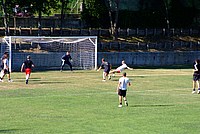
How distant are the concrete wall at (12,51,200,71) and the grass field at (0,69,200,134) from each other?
14724 millimetres

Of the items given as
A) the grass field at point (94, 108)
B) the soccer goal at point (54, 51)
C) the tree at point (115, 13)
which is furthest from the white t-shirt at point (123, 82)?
the tree at point (115, 13)

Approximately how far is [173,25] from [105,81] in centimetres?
3980

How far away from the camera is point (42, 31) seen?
230 feet

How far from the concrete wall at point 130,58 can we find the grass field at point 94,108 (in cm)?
1472

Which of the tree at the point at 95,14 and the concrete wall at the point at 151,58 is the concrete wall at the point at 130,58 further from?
the tree at the point at 95,14

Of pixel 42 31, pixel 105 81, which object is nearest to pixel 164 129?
pixel 105 81

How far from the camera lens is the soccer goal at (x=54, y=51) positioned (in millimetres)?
57344

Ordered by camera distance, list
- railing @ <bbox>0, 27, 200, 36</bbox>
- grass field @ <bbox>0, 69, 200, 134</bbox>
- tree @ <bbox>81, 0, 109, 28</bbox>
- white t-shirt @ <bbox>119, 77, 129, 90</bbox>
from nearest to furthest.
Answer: grass field @ <bbox>0, 69, 200, 134</bbox> < white t-shirt @ <bbox>119, 77, 129, 90</bbox> < railing @ <bbox>0, 27, 200, 36</bbox> < tree @ <bbox>81, 0, 109, 28</bbox>

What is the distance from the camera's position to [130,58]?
64.9m

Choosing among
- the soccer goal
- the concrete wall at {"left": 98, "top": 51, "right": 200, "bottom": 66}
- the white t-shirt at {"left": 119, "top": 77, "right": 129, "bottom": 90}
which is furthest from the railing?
the white t-shirt at {"left": 119, "top": 77, "right": 129, "bottom": 90}

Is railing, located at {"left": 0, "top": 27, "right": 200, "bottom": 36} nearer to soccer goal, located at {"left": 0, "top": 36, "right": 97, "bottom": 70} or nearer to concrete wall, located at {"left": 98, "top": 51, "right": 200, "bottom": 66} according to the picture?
soccer goal, located at {"left": 0, "top": 36, "right": 97, "bottom": 70}

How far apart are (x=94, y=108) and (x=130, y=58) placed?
37.3 m

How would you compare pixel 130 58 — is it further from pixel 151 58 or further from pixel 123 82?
pixel 123 82

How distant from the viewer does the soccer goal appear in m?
57.3
